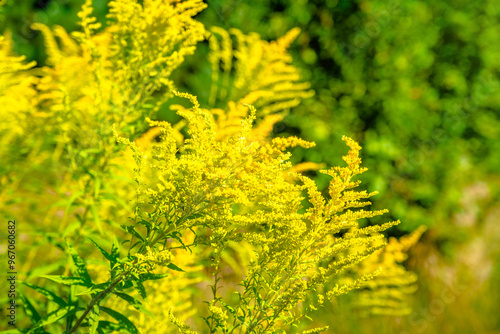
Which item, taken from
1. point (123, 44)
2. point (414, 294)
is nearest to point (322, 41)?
point (414, 294)

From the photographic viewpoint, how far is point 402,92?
5.24 meters

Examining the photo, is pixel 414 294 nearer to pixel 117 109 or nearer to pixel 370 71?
pixel 370 71

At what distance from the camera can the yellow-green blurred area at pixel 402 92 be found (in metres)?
5.01

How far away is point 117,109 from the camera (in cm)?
194

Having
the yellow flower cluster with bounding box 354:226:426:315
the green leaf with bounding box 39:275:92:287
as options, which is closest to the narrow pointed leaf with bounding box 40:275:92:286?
the green leaf with bounding box 39:275:92:287

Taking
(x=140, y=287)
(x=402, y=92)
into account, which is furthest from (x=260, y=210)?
(x=402, y=92)

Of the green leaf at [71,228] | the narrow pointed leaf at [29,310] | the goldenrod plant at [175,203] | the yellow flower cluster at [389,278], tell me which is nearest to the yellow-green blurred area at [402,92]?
the yellow flower cluster at [389,278]

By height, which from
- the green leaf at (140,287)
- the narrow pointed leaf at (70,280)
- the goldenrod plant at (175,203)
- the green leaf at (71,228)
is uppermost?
the goldenrod plant at (175,203)

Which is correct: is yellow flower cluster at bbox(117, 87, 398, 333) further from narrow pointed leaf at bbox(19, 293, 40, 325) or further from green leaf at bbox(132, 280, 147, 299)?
narrow pointed leaf at bbox(19, 293, 40, 325)

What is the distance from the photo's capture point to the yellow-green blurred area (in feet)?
16.4

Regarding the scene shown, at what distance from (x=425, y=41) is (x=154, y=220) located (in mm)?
4755

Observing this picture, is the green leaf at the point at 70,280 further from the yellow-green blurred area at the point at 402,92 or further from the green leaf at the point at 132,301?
the yellow-green blurred area at the point at 402,92

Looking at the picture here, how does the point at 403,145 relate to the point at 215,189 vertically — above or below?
above

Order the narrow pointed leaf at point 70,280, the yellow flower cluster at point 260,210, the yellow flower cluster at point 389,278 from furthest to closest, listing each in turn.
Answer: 1. the yellow flower cluster at point 389,278
2. the narrow pointed leaf at point 70,280
3. the yellow flower cluster at point 260,210
